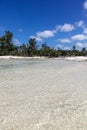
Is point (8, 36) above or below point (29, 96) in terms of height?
above

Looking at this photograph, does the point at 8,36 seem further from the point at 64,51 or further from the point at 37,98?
the point at 37,98

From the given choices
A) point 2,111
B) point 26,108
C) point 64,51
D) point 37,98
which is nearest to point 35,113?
point 26,108

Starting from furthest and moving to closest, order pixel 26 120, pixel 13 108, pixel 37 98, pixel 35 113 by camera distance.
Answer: pixel 37 98 < pixel 13 108 < pixel 35 113 < pixel 26 120

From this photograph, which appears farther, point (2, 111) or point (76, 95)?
point (76, 95)

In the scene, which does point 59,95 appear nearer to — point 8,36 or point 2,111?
point 2,111

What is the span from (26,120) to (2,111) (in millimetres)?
882

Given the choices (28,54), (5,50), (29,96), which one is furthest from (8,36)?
(29,96)

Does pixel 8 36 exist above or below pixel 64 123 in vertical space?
above

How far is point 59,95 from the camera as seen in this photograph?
6.86 meters

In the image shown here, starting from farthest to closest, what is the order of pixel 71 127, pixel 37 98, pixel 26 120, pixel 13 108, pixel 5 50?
pixel 5 50 < pixel 37 98 < pixel 13 108 < pixel 26 120 < pixel 71 127

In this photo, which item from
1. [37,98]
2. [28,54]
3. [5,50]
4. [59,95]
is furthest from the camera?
[28,54]

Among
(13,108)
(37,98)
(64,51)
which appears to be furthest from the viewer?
(64,51)

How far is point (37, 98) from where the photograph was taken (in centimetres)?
638

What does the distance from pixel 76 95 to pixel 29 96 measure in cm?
171
